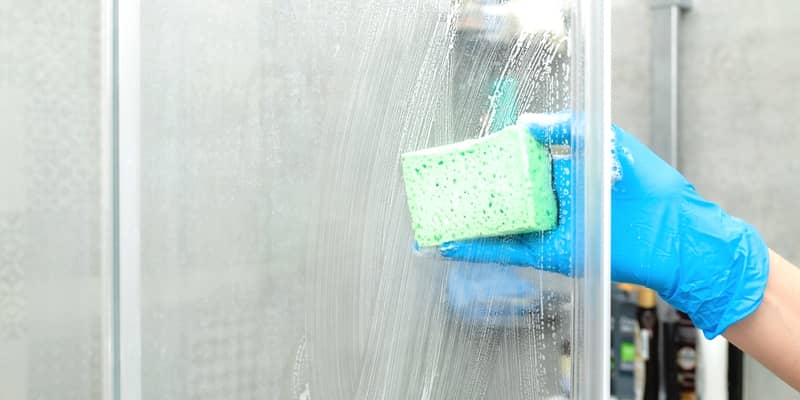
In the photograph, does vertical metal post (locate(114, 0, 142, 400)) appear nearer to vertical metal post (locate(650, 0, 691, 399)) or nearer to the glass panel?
the glass panel

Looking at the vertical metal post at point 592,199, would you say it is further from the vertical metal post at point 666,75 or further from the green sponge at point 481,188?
the vertical metal post at point 666,75

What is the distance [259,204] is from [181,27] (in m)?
0.18

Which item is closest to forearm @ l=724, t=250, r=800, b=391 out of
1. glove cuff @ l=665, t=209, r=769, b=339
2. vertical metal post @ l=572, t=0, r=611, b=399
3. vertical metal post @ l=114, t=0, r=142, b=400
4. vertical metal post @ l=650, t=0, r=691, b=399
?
glove cuff @ l=665, t=209, r=769, b=339

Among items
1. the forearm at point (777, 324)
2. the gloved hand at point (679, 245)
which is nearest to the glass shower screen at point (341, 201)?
the gloved hand at point (679, 245)

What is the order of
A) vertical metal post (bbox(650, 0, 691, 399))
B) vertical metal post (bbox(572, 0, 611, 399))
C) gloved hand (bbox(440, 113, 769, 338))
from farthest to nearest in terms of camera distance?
vertical metal post (bbox(650, 0, 691, 399))
gloved hand (bbox(440, 113, 769, 338))
vertical metal post (bbox(572, 0, 611, 399))

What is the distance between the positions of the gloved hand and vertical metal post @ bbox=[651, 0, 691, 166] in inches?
30.9

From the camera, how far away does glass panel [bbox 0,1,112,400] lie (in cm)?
64

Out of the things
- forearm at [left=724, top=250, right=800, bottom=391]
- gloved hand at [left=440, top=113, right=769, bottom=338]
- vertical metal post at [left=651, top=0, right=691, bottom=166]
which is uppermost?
vertical metal post at [left=651, top=0, right=691, bottom=166]

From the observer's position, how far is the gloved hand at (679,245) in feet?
1.82

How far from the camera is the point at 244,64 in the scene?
539 millimetres

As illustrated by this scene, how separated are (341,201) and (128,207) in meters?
0.25

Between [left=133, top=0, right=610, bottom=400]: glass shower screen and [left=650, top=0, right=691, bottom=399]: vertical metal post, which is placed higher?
[left=650, top=0, right=691, bottom=399]: vertical metal post

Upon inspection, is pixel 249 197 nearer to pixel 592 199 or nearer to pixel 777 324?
pixel 592 199

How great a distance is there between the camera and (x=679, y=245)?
0.58 metres
